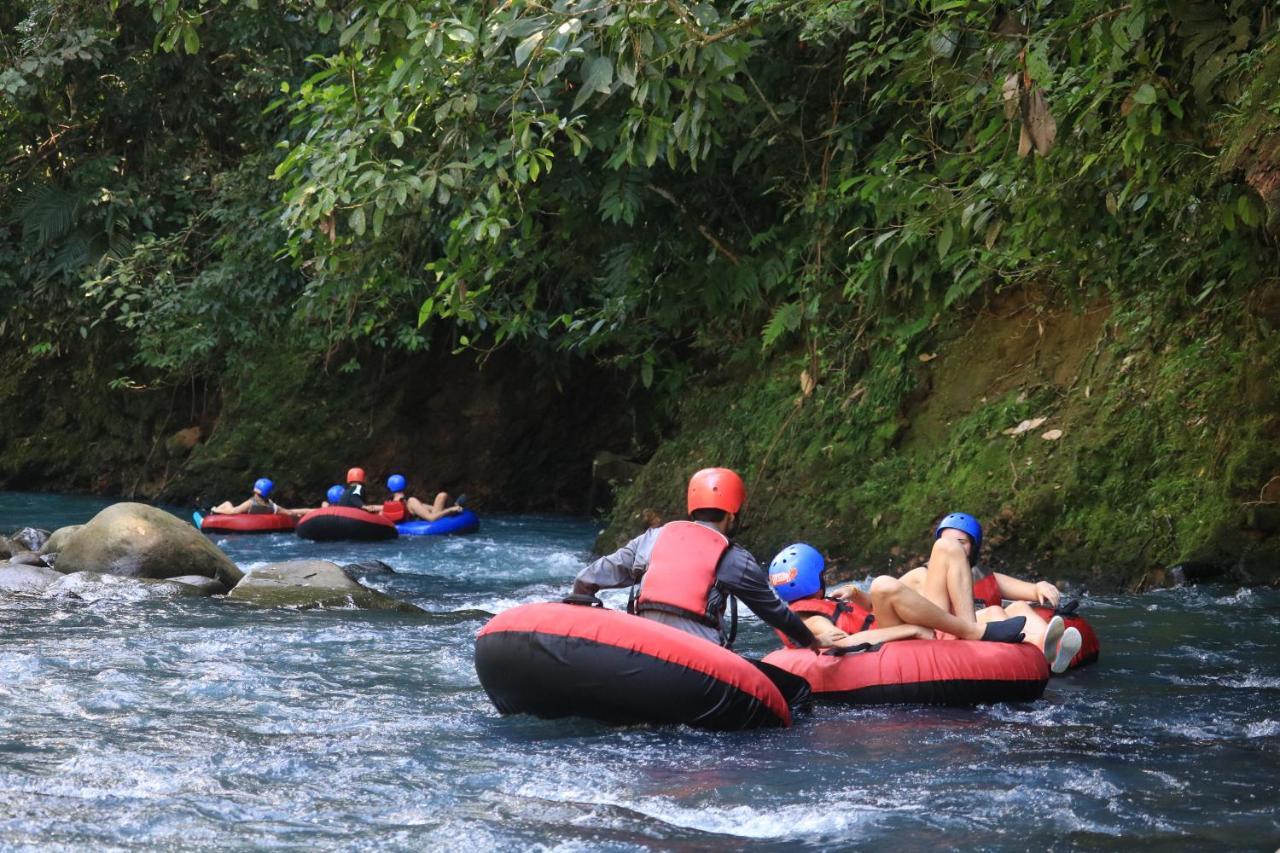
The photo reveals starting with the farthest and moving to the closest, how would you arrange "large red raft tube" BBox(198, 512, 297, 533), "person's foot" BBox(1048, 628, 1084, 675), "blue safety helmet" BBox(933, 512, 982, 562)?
"large red raft tube" BBox(198, 512, 297, 533), "blue safety helmet" BBox(933, 512, 982, 562), "person's foot" BBox(1048, 628, 1084, 675)

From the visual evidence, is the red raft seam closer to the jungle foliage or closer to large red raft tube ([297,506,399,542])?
the jungle foliage

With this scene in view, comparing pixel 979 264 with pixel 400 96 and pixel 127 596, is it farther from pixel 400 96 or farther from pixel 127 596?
pixel 127 596

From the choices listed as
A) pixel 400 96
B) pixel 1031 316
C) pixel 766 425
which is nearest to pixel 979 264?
pixel 1031 316

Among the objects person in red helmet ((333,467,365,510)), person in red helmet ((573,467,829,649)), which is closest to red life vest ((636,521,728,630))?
person in red helmet ((573,467,829,649))

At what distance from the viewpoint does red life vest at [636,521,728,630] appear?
6.39 meters

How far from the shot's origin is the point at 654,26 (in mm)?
6867

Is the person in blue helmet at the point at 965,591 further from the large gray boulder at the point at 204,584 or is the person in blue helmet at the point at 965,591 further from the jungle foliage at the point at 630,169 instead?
the large gray boulder at the point at 204,584

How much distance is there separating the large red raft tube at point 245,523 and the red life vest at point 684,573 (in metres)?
11.6

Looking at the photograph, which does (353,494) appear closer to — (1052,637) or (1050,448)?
(1050,448)

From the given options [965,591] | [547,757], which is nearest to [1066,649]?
[965,591]

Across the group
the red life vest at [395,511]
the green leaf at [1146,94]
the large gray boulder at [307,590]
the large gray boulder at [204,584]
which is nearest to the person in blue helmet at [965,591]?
the green leaf at [1146,94]

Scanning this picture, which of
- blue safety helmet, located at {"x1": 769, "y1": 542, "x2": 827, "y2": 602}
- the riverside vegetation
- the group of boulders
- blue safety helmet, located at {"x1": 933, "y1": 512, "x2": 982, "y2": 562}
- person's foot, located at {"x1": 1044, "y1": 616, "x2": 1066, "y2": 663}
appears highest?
the riverside vegetation

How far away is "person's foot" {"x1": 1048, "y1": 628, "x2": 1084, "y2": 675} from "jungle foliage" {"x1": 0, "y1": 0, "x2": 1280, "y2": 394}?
2029 millimetres

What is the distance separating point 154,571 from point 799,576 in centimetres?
578
